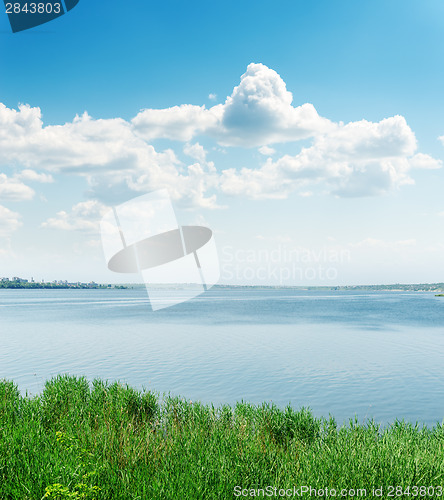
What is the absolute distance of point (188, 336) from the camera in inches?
1779

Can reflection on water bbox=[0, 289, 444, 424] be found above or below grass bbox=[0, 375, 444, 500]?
below

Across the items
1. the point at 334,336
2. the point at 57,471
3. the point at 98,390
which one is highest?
the point at 57,471

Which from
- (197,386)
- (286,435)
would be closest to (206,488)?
(286,435)

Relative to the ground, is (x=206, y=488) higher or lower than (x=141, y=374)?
higher

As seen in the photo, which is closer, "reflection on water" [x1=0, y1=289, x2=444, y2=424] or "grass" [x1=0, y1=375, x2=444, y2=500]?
"grass" [x1=0, y1=375, x2=444, y2=500]

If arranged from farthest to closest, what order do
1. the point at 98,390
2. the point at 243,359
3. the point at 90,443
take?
the point at 243,359 → the point at 98,390 → the point at 90,443

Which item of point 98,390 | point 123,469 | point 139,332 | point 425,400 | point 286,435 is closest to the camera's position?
point 123,469

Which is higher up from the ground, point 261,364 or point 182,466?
point 182,466

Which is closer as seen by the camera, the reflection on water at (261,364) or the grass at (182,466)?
the grass at (182,466)

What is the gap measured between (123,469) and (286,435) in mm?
6077

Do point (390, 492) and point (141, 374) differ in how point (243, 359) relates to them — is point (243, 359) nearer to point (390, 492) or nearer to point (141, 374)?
point (141, 374)

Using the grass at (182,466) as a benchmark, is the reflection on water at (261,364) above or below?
below

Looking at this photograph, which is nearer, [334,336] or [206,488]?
[206,488]

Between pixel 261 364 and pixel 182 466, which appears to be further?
pixel 261 364
